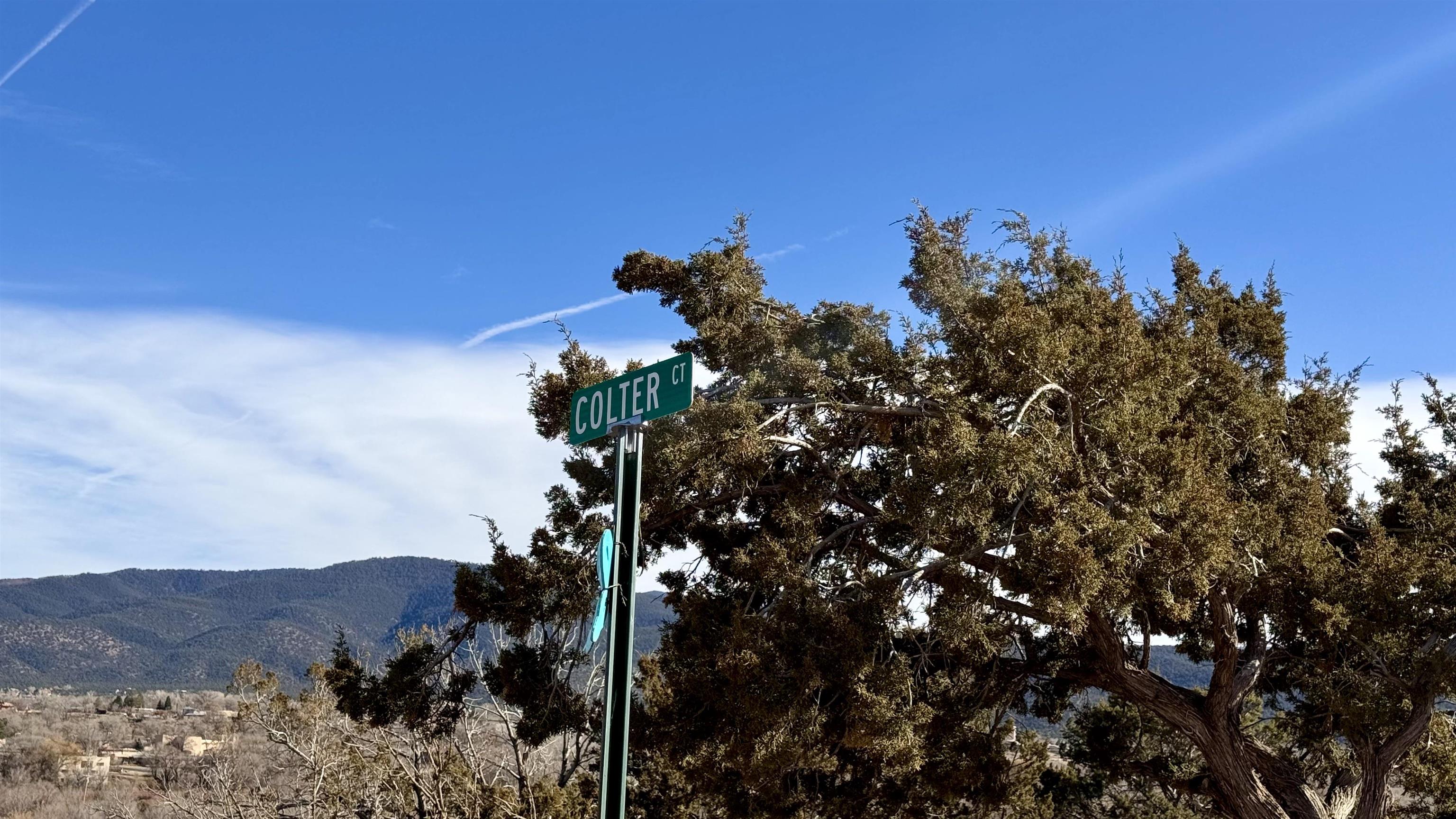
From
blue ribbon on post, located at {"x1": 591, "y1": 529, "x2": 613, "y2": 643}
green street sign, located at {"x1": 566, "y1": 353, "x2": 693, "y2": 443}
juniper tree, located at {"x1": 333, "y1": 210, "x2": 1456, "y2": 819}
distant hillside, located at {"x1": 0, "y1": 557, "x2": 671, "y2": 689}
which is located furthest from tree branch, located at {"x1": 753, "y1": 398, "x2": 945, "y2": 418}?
distant hillside, located at {"x1": 0, "y1": 557, "x2": 671, "y2": 689}

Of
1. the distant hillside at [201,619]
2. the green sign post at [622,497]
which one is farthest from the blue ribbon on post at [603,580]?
the distant hillside at [201,619]

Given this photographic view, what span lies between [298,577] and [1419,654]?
443ft

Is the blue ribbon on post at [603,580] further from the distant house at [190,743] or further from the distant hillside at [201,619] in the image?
the distant hillside at [201,619]

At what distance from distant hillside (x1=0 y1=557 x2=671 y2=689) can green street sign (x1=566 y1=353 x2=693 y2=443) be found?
186 ft

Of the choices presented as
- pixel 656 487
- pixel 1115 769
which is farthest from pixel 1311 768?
pixel 656 487

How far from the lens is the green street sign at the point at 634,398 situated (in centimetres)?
488

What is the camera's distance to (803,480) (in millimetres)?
11445

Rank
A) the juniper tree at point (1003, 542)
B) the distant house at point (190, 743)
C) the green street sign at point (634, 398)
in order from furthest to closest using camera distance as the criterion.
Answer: the distant house at point (190, 743) < the juniper tree at point (1003, 542) < the green street sign at point (634, 398)

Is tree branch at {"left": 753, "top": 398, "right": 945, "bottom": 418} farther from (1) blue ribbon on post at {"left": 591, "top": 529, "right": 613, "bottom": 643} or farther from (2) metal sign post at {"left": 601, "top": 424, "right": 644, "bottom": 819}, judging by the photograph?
(1) blue ribbon on post at {"left": 591, "top": 529, "right": 613, "bottom": 643}

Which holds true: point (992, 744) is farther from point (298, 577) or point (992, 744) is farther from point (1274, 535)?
point (298, 577)

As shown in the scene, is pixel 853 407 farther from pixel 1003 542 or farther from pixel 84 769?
pixel 84 769

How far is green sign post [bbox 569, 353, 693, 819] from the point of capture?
188 inches

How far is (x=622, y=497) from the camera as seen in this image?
5117mm

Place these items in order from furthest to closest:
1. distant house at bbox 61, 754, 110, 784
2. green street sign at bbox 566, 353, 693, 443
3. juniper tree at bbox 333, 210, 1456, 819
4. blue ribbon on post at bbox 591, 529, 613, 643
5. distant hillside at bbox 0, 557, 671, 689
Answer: distant hillside at bbox 0, 557, 671, 689 → distant house at bbox 61, 754, 110, 784 → juniper tree at bbox 333, 210, 1456, 819 → green street sign at bbox 566, 353, 693, 443 → blue ribbon on post at bbox 591, 529, 613, 643
